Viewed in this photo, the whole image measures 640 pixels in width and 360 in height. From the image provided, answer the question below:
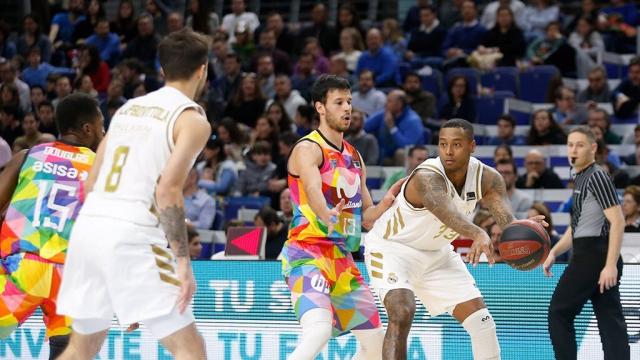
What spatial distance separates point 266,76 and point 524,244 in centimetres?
951

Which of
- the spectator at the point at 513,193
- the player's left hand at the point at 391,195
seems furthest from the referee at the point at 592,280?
the spectator at the point at 513,193

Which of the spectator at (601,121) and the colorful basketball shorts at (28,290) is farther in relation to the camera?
the spectator at (601,121)

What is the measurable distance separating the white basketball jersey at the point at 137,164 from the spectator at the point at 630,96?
10.1 m

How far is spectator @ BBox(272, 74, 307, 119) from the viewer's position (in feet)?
50.9

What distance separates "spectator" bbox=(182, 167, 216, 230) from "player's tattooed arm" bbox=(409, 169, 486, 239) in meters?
5.93

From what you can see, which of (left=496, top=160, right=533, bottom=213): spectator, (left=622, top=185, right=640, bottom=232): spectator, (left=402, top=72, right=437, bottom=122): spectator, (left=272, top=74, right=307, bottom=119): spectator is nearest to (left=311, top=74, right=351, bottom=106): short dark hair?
(left=622, top=185, right=640, bottom=232): spectator

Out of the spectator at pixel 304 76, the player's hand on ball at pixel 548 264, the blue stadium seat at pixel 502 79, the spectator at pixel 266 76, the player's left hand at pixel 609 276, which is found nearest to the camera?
the player's left hand at pixel 609 276

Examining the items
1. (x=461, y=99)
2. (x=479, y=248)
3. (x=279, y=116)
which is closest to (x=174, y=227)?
(x=479, y=248)

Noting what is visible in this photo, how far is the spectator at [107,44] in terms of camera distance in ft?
60.1

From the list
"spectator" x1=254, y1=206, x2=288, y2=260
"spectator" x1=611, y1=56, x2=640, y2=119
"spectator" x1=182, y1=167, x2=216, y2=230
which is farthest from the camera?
"spectator" x1=611, y1=56, x2=640, y2=119

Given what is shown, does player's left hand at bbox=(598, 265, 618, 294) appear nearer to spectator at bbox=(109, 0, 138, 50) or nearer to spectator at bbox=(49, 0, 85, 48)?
spectator at bbox=(109, 0, 138, 50)

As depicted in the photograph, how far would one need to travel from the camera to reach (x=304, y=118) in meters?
14.6

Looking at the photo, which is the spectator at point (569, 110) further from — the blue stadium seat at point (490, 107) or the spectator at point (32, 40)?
the spectator at point (32, 40)

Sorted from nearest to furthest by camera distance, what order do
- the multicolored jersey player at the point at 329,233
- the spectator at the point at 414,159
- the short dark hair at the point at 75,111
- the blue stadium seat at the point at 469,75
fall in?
the short dark hair at the point at 75,111 → the multicolored jersey player at the point at 329,233 → the spectator at the point at 414,159 → the blue stadium seat at the point at 469,75
